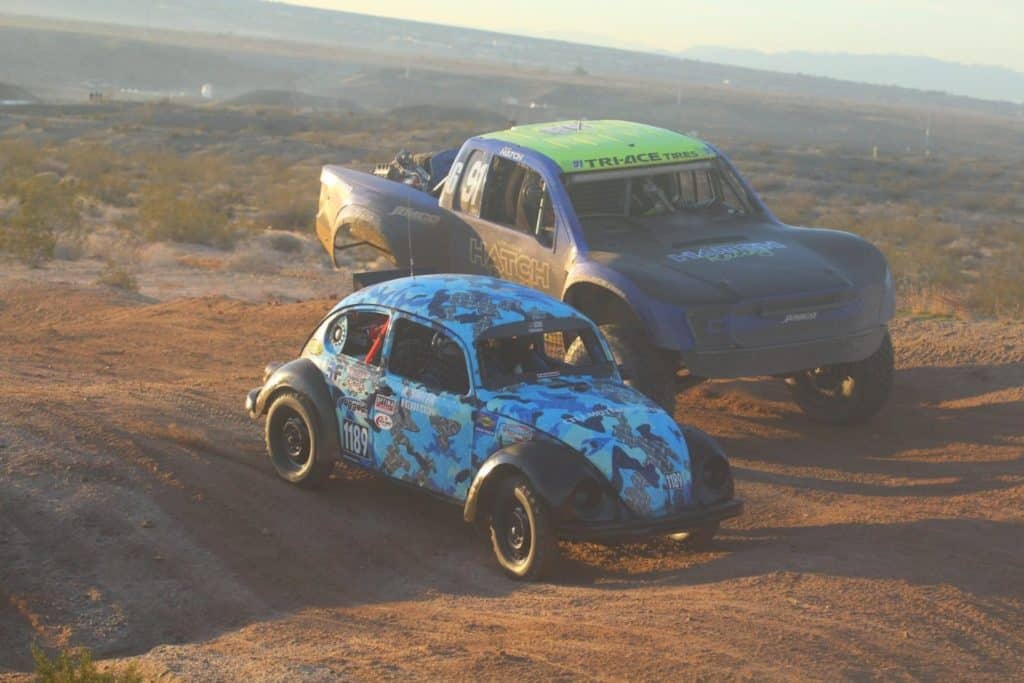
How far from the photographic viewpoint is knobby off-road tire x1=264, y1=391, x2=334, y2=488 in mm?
9273

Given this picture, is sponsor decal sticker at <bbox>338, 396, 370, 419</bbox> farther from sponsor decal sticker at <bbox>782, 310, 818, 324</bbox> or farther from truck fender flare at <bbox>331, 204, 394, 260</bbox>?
truck fender flare at <bbox>331, 204, 394, 260</bbox>

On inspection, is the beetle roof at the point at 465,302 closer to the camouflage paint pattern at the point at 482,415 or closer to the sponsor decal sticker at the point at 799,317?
the camouflage paint pattern at the point at 482,415

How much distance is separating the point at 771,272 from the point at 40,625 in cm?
582

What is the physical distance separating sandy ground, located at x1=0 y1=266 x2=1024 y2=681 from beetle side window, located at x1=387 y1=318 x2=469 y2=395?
3.18ft

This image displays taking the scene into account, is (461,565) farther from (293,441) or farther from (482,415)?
(293,441)

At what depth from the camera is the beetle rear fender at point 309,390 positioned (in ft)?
30.3

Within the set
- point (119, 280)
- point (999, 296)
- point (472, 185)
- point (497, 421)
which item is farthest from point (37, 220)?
point (497, 421)

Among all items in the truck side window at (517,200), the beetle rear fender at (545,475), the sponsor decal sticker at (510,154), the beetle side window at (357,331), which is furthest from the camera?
the sponsor decal sticker at (510,154)

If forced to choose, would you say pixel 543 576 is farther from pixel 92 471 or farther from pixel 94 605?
pixel 92 471

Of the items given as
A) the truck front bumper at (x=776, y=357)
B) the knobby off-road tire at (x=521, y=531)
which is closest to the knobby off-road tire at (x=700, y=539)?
the knobby off-road tire at (x=521, y=531)

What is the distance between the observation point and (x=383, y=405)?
892 centimetres

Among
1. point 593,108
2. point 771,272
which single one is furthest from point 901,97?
point 771,272

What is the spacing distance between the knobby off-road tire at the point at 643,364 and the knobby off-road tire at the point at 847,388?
5.89ft

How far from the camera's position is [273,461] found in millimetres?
9656
